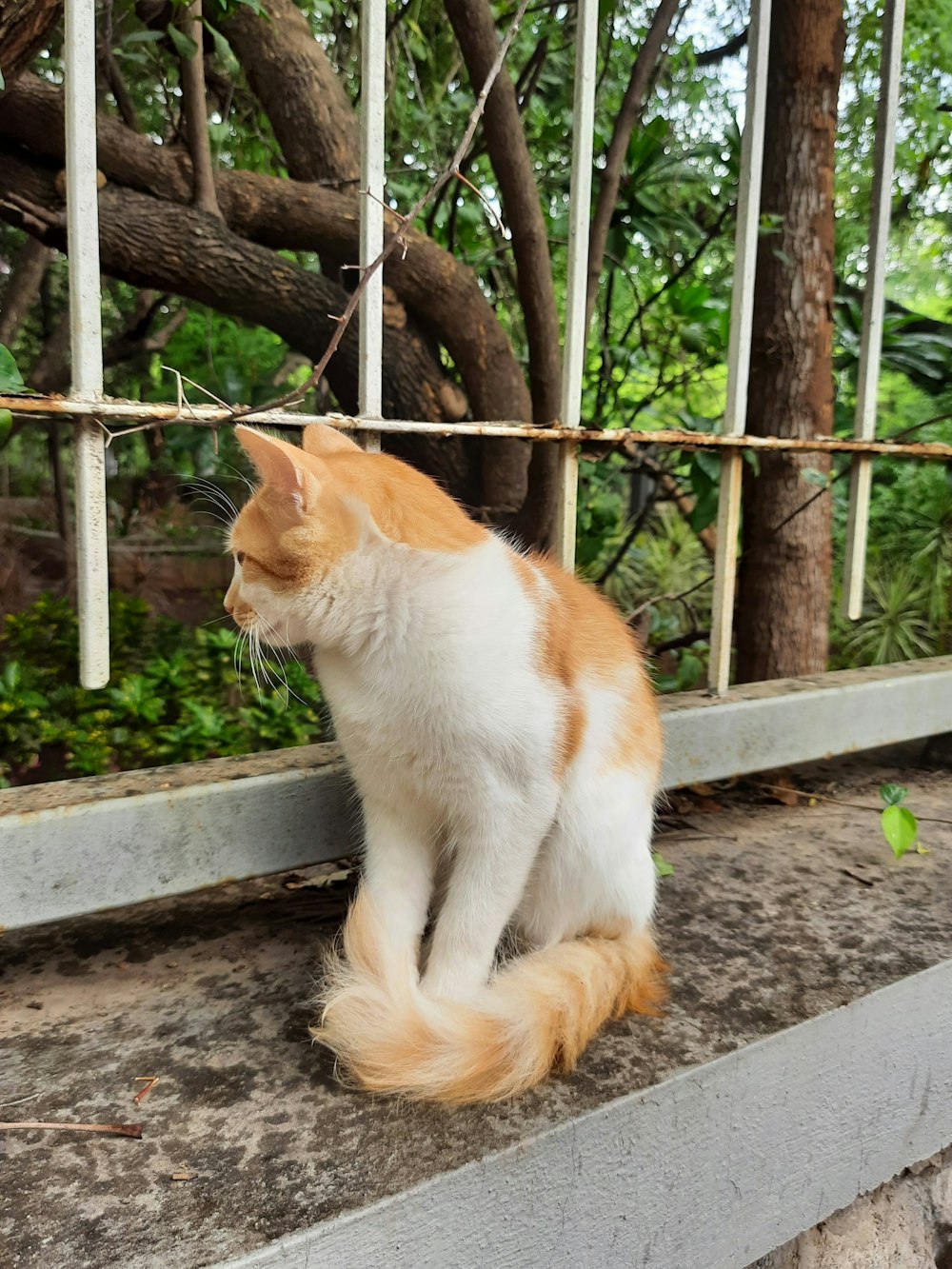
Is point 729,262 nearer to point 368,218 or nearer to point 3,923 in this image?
point 368,218

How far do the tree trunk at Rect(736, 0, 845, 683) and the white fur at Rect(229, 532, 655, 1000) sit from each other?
4.12ft

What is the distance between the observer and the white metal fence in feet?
3.74

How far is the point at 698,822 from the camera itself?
1934 millimetres

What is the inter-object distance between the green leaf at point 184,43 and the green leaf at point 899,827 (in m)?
2.13

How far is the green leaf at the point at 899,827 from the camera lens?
163cm

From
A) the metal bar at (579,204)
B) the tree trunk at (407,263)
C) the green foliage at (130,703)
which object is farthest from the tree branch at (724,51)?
the green foliage at (130,703)

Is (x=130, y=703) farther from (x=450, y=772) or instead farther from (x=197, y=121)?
(x=450, y=772)

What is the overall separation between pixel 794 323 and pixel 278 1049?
1.98 meters

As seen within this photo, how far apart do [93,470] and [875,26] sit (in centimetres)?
342

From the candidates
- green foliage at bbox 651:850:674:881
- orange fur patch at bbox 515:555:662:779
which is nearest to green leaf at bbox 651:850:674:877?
green foliage at bbox 651:850:674:881

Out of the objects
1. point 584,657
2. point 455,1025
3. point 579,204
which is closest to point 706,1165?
point 455,1025

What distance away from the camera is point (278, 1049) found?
114 centimetres

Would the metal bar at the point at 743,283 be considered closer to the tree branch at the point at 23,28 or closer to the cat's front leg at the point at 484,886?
the cat's front leg at the point at 484,886

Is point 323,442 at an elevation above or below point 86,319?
below
